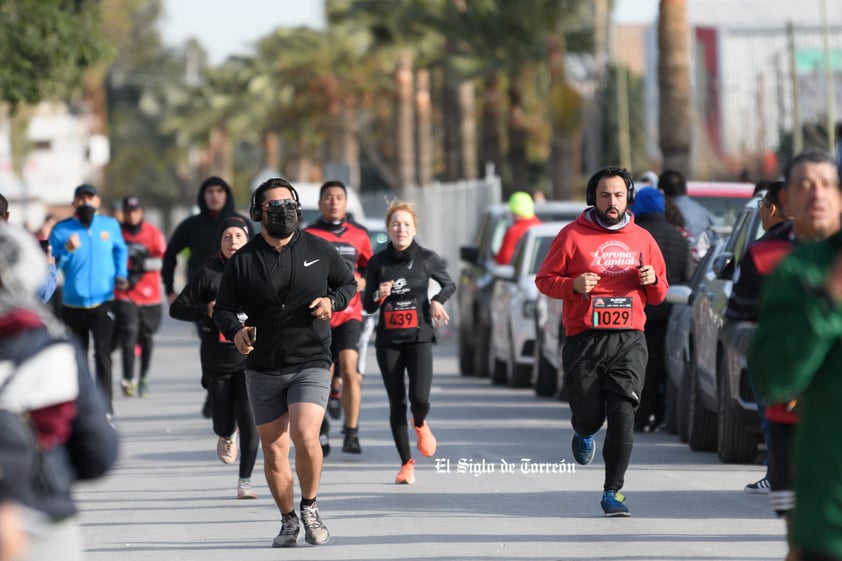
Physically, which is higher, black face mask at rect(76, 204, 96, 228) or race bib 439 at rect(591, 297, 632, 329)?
black face mask at rect(76, 204, 96, 228)

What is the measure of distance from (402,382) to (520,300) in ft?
22.4

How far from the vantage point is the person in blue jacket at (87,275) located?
16969 mm

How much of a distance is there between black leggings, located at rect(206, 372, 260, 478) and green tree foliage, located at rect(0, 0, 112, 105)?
1809cm

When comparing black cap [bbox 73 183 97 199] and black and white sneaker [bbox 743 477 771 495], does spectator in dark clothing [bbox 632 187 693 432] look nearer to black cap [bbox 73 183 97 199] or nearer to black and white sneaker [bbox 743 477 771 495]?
black and white sneaker [bbox 743 477 771 495]

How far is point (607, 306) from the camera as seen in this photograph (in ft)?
35.3

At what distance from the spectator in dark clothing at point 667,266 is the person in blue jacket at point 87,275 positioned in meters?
4.69

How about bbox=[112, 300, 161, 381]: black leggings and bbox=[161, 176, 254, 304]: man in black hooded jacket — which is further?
bbox=[112, 300, 161, 381]: black leggings

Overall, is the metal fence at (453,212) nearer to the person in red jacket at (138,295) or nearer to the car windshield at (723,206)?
the person in red jacket at (138,295)

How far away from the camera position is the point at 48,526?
500 centimetres

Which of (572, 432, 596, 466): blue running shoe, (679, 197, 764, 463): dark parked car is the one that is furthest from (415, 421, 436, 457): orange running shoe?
(679, 197, 764, 463): dark parked car

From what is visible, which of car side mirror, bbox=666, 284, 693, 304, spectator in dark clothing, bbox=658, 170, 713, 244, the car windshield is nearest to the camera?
car side mirror, bbox=666, 284, 693, 304

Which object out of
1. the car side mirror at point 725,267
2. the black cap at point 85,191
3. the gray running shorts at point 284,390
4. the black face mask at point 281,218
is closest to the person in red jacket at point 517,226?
the black cap at point 85,191

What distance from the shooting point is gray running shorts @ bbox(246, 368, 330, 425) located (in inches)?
381

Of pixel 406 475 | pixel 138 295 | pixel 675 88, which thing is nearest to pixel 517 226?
pixel 138 295
